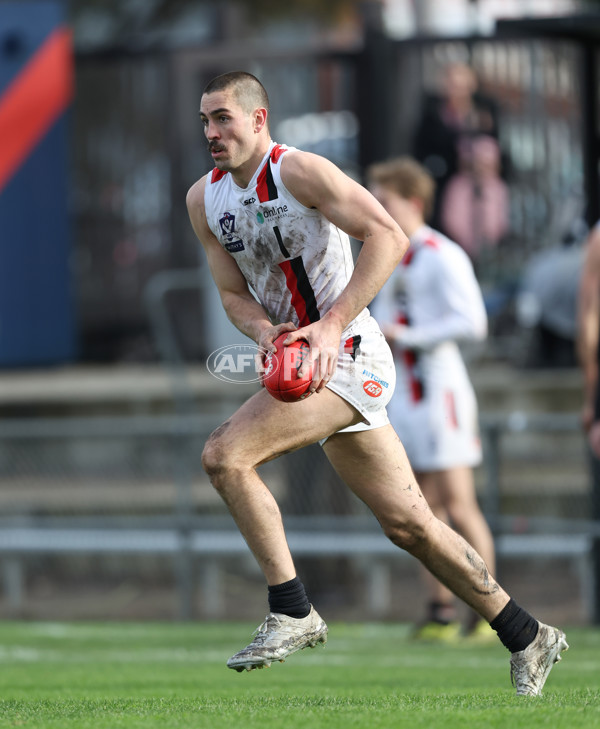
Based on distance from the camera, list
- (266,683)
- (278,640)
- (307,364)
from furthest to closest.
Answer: (266,683) → (278,640) → (307,364)

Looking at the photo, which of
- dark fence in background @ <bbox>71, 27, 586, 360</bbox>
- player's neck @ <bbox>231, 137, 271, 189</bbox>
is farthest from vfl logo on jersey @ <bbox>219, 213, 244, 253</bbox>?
dark fence in background @ <bbox>71, 27, 586, 360</bbox>

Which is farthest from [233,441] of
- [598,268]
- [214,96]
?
[598,268]

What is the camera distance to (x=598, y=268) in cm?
890

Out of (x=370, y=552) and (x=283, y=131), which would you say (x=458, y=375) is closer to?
(x=370, y=552)

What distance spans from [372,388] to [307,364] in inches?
15.8

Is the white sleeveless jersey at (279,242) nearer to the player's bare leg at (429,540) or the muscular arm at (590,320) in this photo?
the player's bare leg at (429,540)

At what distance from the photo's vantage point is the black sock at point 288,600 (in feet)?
19.1

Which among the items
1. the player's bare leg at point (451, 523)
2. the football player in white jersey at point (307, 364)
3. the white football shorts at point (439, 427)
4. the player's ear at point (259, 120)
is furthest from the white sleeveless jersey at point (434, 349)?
the player's ear at point (259, 120)

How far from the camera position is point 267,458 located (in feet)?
19.2

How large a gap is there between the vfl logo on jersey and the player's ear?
0.34 m

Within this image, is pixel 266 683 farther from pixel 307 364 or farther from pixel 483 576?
pixel 307 364

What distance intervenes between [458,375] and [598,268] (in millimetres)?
1080

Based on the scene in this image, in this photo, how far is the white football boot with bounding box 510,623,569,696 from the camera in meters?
6.03

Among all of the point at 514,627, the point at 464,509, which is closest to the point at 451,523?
the point at 464,509
